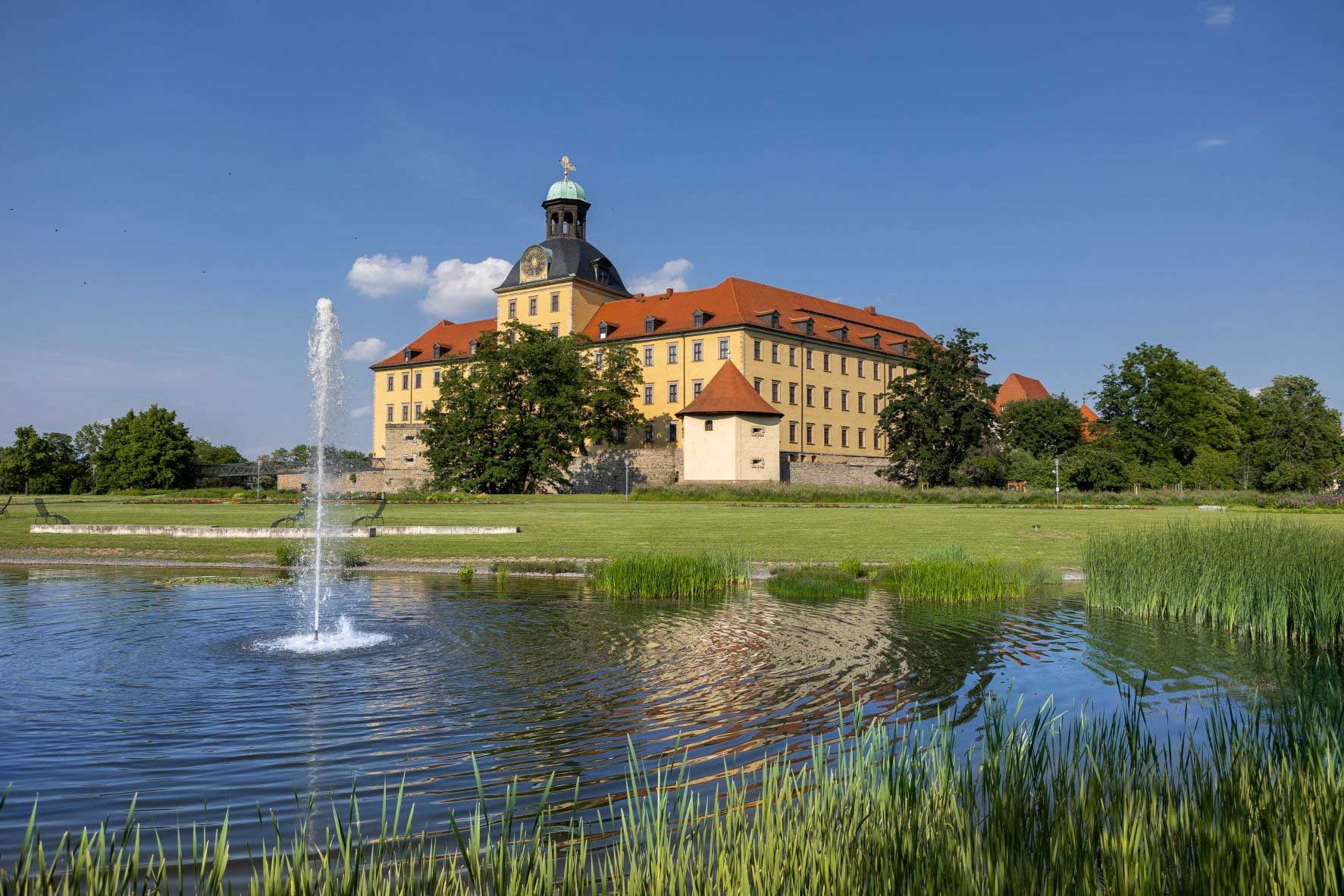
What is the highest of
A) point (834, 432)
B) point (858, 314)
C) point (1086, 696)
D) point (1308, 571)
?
point (858, 314)

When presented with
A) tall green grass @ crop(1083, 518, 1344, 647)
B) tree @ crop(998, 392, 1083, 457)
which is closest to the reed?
tall green grass @ crop(1083, 518, 1344, 647)

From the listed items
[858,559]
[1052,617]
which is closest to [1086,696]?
[1052,617]

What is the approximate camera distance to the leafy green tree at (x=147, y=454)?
85.4 meters

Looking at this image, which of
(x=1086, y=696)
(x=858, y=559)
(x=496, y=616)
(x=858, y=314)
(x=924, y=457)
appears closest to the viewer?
(x=1086, y=696)

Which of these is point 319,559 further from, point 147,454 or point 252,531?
point 147,454

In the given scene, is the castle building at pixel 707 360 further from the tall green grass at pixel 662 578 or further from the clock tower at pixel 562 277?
the tall green grass at pixel 662 578

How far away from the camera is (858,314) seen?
94875 millimetres

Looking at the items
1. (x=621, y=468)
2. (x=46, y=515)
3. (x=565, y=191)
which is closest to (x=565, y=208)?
(x=565, y=191)

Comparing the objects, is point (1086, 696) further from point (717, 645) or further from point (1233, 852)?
point (1233, 852)

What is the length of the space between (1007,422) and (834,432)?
14.7 meters

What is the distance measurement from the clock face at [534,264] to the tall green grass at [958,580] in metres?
73.0

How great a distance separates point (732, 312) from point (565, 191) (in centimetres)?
2222

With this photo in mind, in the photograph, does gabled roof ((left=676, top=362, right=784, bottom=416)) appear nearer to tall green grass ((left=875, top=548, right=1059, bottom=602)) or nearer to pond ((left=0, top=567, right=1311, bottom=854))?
tall green grass ((left=875, top=548, right=1059, bottom=602))

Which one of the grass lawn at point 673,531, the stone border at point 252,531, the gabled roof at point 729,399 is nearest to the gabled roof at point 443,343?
the gabled roof at point 729,399
